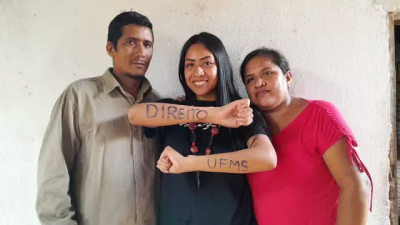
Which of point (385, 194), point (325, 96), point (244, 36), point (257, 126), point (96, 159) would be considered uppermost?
point (244, 36)

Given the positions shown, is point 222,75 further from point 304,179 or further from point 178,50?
point 304,179

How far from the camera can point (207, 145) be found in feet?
3.53

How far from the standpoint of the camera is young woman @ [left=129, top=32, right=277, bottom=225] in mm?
932

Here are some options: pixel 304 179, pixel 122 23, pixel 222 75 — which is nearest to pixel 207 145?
pixel 222 75

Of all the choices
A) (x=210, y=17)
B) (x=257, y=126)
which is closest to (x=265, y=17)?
(x=210, y=17)

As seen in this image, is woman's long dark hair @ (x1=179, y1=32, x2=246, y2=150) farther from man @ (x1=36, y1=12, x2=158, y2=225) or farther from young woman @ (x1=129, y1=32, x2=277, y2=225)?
man @ (x1=36, y1=12, x2=158, y2=225)

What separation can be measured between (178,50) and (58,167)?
788 mm

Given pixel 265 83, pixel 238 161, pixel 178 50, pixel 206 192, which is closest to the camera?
pixel 238 161

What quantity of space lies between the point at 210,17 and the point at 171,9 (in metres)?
0.21

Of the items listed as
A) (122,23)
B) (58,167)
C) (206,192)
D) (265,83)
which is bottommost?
(206,192)

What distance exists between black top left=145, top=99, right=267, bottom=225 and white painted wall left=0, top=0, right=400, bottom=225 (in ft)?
1.28

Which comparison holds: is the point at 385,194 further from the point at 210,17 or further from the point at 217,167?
the point at 210,17

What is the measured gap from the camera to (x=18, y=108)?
4.42 ft

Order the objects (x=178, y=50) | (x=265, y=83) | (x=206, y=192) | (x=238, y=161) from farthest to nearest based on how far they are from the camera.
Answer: (x=178, y=50), (x=265, y=83), (x=206, y=192), (x=238, y=161)
